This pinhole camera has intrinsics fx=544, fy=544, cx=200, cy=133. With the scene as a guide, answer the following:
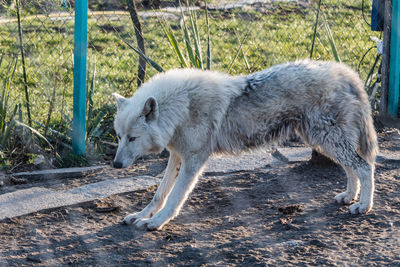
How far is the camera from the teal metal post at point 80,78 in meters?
4.91

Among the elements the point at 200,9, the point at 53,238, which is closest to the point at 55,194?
the point at 53,238

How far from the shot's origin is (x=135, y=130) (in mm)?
3807

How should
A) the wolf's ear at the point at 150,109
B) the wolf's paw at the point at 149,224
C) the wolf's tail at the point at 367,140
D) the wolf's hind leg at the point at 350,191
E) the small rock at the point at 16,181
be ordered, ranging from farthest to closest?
the small rock at the point at 16,181, the wolf's hind leg at the point at 350,191, the wolf's tail at the point at 367,140, the wolf's paw at the point at 149,224, the wolf's ear at the point at 150,109

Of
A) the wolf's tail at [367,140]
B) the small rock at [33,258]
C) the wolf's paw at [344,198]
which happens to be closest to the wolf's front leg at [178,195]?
the small rock at [33,258]

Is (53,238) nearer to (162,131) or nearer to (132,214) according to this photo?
(132,214)

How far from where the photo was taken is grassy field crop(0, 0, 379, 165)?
6234mm

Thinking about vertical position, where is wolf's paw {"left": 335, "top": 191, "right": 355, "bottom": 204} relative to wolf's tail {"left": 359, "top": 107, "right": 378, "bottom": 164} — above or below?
below

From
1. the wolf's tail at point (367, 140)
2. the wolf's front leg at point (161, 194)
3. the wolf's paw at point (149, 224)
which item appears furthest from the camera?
the wolf's tail at point (367, 140)

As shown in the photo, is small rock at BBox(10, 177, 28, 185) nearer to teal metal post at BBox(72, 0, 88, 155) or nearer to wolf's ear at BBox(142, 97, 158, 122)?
teal metal post at BBox(72, 0, 88, 155)

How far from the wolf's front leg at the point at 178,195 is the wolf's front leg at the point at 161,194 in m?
0.08

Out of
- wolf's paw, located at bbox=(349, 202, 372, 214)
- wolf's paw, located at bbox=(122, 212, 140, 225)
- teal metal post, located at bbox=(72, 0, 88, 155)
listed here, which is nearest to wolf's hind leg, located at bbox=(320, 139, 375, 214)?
wolf's paw, located at bbox=(349, 202, 372, 214)

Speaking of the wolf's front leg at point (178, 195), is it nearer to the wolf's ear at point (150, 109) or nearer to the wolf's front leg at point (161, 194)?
the wolf's front leg at point (161, 194)

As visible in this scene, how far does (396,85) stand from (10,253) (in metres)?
4.74

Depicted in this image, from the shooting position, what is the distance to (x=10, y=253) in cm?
338
